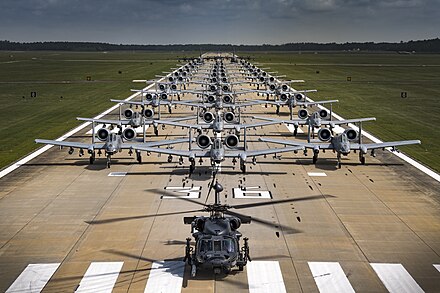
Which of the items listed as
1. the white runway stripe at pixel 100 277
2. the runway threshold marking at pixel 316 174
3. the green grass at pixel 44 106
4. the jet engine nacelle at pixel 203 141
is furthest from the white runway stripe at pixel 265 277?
the green grass at pixel 44 106

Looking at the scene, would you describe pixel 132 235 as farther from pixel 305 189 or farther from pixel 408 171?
pixel 408 171

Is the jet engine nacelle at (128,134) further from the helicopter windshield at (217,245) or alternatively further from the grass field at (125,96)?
the helicopter windshield at (217,245)

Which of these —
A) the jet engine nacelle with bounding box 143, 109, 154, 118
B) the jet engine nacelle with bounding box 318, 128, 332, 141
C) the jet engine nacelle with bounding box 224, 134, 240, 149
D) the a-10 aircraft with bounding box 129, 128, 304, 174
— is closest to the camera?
the a-10 aircraft with bounding box 129, 128, 304, 174

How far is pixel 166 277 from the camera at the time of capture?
28125mm

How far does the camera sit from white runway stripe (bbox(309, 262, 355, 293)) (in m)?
27.1

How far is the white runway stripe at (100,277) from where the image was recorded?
1059 inches

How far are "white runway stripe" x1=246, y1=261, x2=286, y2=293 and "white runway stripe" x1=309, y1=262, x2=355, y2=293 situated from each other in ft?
6.44

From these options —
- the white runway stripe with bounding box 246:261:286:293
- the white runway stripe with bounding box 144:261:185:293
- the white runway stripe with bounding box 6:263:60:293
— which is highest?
the white runway stripe with bounding box 246:261:286:293

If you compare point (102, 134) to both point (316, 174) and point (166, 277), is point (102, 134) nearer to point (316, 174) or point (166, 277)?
point (316, 174)

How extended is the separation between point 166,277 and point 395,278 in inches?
489

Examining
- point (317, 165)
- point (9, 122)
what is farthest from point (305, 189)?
point (9, 122)

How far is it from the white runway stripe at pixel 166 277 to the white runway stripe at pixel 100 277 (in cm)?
196

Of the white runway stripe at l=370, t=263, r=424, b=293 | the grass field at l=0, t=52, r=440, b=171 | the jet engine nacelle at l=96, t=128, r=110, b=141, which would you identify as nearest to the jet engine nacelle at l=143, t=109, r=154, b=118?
the grass field at l=0, t=52, r=440, b=171

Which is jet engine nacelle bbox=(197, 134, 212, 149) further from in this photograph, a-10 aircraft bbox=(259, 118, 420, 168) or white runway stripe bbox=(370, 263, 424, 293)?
white runway stripe bbox=(370, 263, 424, 293)
